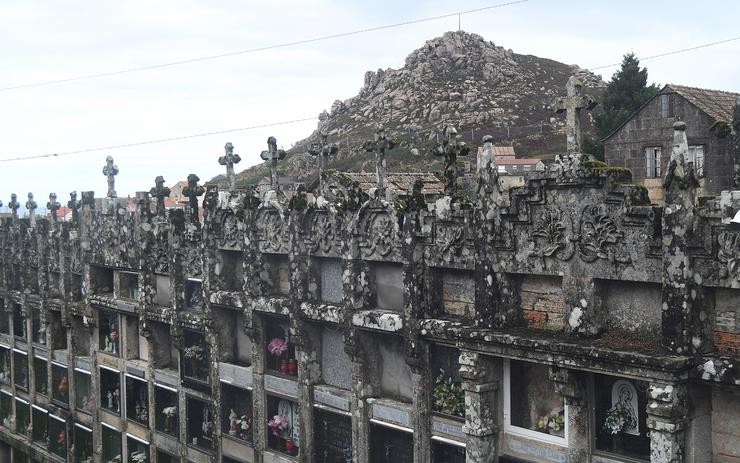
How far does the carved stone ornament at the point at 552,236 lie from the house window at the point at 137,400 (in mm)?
19906

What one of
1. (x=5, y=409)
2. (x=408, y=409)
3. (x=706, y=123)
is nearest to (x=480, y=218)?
(x=408, y=409)

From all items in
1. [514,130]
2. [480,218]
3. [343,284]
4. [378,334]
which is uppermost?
[514,130]

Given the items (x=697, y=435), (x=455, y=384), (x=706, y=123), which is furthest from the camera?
(x=706, y=123)

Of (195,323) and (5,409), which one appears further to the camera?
(5,409)

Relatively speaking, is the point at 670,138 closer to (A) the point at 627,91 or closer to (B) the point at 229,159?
(B) the point at 229,159

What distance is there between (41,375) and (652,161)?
103 ft

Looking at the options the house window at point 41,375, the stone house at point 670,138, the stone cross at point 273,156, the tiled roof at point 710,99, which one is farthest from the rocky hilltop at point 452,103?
the stone cross at point 273,156

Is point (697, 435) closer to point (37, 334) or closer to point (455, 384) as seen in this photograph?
point (455, 384)

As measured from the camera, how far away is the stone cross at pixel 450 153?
19828 millimetres

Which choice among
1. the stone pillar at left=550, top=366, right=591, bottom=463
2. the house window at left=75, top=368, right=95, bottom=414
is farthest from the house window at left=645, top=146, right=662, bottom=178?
the house window at left=75, top=368, right=95, bottom=414

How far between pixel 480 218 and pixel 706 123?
20.8 m

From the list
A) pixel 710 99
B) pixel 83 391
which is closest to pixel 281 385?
pixel 83 391

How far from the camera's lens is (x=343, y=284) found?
21.9m

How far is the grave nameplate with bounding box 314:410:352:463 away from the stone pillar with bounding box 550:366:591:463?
25.0 feet
